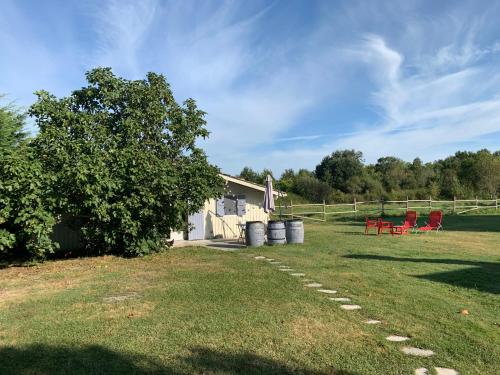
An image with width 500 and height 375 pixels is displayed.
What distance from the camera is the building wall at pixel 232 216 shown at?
16.0 m

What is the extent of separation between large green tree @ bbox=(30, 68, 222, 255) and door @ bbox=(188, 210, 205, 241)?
3.63 metres

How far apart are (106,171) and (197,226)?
5960mm

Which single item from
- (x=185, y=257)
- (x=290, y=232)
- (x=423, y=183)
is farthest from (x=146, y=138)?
(x=423, y=183)

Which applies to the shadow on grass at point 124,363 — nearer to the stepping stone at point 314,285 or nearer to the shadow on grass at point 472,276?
the stepping stone at point 314,285

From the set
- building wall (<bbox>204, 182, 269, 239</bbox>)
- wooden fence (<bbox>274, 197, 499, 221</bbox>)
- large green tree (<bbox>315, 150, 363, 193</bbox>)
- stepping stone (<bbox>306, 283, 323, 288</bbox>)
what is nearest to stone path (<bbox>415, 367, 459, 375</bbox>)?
stepping stone (<bbox>306, 283, 323, 288</bbox>)

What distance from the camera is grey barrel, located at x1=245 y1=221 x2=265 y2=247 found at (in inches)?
497

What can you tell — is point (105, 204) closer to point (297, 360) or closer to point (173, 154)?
point (173, 154)

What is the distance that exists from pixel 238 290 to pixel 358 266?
3192 mm

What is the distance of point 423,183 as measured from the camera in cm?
4834

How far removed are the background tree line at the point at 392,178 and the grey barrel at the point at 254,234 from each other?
26.4m

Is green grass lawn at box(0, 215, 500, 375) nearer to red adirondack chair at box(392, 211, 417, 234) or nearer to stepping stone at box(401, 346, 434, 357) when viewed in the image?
stepping stone at box(401, 346, 434, 357)

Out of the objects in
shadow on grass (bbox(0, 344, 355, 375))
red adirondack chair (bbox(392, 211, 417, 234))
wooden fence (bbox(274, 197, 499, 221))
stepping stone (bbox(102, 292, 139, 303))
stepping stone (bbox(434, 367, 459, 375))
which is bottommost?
stepping stone (bbox(434, 367, 459, 375))

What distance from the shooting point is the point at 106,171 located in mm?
10180

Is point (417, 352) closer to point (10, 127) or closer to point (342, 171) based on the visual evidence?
point (10, 127)
